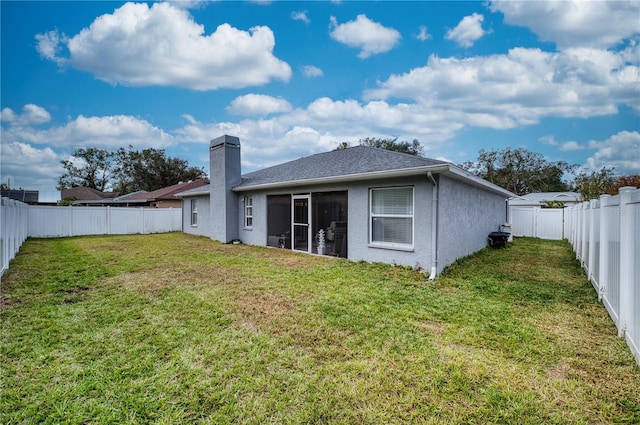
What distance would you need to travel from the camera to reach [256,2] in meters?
10.6

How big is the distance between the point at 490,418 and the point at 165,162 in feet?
136

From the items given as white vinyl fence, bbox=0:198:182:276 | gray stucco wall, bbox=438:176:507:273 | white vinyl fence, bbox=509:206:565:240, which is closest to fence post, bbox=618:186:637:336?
gray stucco wall, bbox=438:176:507:273

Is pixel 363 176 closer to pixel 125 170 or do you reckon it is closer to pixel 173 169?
pixel 173 169

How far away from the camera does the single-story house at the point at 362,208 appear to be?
7.35 m

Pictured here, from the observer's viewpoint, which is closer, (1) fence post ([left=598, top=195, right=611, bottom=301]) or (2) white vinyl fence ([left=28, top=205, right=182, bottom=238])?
(1) fence post ([left=598, top=195, right=611, bottom=301])

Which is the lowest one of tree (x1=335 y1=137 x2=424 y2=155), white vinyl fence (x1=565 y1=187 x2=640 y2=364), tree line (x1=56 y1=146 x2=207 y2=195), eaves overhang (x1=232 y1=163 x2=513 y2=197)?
white vinyl fence (x1=565 y1=187 x2=640 y2=364)

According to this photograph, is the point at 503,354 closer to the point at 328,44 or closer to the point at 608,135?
the point at 328,44

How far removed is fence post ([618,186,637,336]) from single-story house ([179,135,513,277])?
3.30 metres

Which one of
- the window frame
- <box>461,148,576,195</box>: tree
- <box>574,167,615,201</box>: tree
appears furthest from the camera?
<box>461,148,576,195</box>: tree

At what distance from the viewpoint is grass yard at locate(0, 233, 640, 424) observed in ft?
7.91

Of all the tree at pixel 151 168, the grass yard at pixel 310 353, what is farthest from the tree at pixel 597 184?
the tree at pixel 151 168

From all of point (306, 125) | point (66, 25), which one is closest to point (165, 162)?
point (306, 125)

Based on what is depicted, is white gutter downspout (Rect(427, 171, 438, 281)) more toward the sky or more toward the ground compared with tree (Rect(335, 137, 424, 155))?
more toward the ground

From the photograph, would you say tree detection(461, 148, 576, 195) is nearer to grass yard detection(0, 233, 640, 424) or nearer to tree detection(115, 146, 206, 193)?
tree detection(115, 146, 206, 193)
